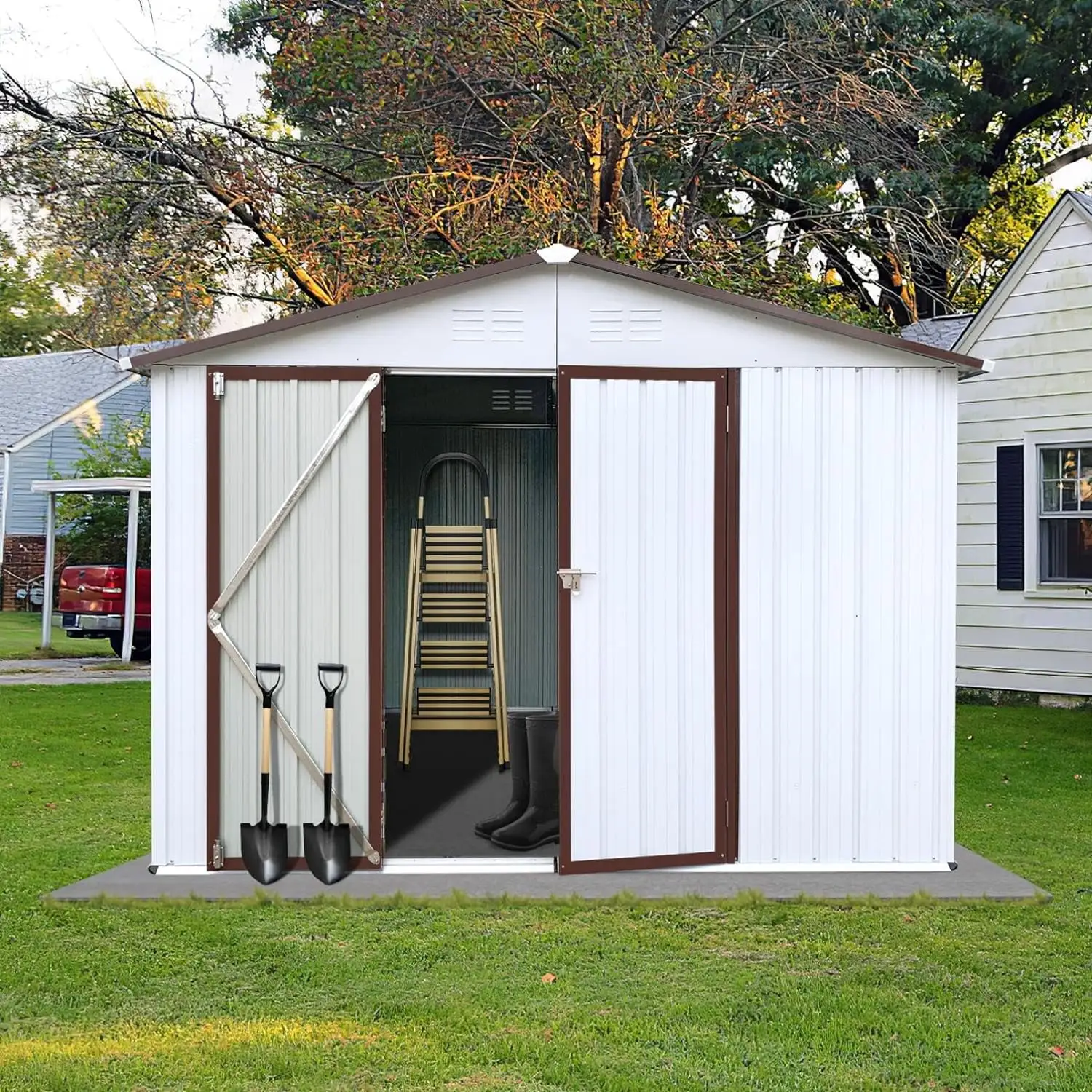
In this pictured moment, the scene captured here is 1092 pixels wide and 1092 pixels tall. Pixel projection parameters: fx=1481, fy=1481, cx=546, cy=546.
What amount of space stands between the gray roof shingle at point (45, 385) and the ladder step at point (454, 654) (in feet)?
42.9

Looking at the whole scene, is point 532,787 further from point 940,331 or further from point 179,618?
point 940,331

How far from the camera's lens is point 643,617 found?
6098 millimetres

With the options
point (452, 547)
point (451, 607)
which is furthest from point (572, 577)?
point (451, 607)

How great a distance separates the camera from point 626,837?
6.04 metres

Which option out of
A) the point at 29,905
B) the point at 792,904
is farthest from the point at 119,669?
the point at 792,904

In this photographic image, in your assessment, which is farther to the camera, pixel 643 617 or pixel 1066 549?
pixel 1066 549

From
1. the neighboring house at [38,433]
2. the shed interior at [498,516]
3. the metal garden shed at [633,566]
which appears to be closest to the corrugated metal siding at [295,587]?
the metal garden shed at [633,566]

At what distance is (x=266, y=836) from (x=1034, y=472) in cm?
758

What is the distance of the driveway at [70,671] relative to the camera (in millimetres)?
14016

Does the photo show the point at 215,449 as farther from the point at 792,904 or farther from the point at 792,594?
the point at 792,904

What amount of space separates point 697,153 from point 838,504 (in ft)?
26.5

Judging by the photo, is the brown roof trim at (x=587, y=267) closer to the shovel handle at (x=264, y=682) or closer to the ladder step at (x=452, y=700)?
the shovel handle at (x=264, y=682)

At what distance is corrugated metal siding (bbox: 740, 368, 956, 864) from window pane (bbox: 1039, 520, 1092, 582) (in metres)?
5.60

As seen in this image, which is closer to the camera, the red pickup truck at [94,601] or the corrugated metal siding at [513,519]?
the corrugated metal siding at [513,519]
